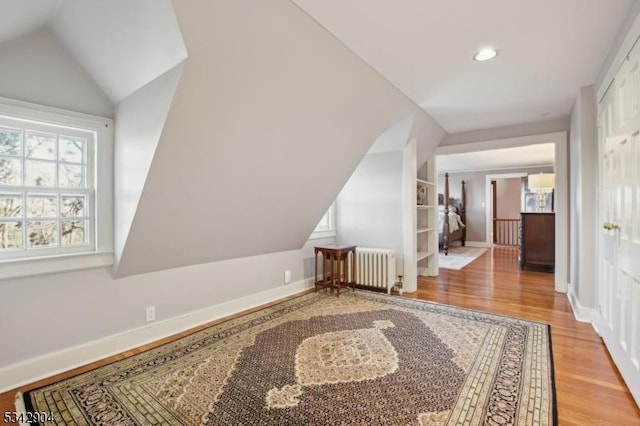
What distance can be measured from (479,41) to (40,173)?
3243mm

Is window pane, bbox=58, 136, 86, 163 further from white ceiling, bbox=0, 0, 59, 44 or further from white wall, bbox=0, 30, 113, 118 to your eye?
white ceiling, bbox=0, 0, 59, 44

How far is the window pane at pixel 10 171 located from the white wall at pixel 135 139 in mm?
527

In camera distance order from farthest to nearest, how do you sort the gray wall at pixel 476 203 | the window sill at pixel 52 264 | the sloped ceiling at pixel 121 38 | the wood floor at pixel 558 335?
1. the gray wall at pixel 476 203
2. the window sill at pixel 52 264
3. the wood floor at pixel 558 335
4. the sloped ceiling at pixel 121 38

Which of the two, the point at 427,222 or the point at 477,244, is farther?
the point at 477,244

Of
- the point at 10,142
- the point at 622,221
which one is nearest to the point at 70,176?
the point at 10,142

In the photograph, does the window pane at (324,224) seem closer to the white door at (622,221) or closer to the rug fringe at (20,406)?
the white door at (622,221)

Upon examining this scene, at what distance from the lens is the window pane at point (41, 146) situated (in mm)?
2057

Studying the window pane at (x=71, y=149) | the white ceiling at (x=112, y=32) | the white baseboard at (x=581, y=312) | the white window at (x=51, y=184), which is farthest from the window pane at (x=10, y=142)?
the white baseboard at (x=581, y=312)

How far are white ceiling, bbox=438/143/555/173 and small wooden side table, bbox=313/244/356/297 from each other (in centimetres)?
296

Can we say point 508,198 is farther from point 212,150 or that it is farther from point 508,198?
point 212,150

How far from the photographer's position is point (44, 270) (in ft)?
6.68

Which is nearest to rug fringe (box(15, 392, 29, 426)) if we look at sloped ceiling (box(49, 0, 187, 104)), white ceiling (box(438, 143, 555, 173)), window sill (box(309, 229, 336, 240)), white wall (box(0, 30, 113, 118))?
white wall (box(0, 30, 113, 118))

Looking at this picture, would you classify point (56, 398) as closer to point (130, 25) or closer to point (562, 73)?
point (130, 25)

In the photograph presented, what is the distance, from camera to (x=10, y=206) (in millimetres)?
1989
